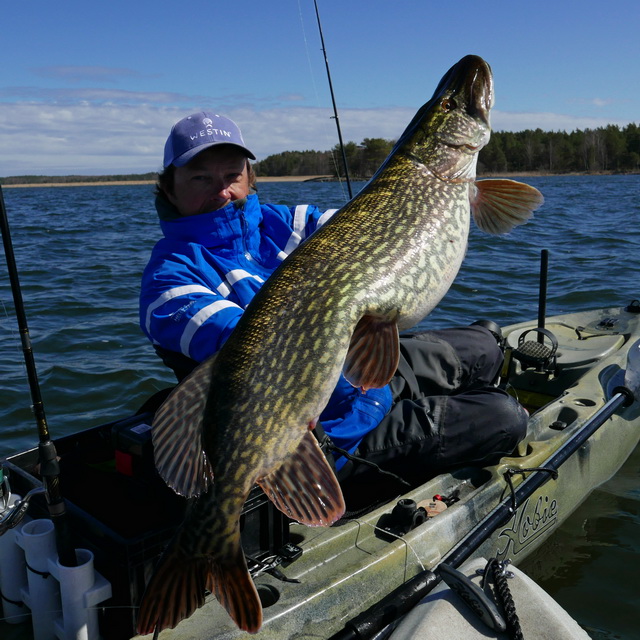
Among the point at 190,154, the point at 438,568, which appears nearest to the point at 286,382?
the point at 438,568

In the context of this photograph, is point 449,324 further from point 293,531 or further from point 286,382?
point 286,382

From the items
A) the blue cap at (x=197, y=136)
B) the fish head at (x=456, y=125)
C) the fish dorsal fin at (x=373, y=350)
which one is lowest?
the fish dorsal fin at (x=373, y=350)

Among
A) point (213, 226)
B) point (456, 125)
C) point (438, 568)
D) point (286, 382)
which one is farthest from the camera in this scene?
point (213, 226)

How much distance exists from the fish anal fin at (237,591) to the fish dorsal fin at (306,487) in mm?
202

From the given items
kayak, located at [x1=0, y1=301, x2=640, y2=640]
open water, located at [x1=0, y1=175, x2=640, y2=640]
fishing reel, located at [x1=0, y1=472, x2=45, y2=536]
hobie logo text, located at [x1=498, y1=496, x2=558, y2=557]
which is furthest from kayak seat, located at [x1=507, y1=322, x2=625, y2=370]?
fishing reel, located at [x1=0, y1=472, x2=45, y2=536]

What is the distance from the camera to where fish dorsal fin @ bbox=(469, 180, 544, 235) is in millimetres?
2223

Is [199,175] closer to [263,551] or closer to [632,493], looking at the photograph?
[263,551]

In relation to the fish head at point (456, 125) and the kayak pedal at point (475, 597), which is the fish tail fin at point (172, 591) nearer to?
the kayak pedal at point (475, 597)

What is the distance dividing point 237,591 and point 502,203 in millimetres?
1452

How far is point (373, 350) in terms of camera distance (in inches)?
78.6

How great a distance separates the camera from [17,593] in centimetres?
268

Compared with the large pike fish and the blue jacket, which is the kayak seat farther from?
the large pike fish

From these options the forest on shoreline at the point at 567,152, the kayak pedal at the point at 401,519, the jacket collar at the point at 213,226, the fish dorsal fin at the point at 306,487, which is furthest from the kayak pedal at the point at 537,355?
the forest on shoreline at the point at 567,152

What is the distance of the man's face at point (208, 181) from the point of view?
3.16 m
